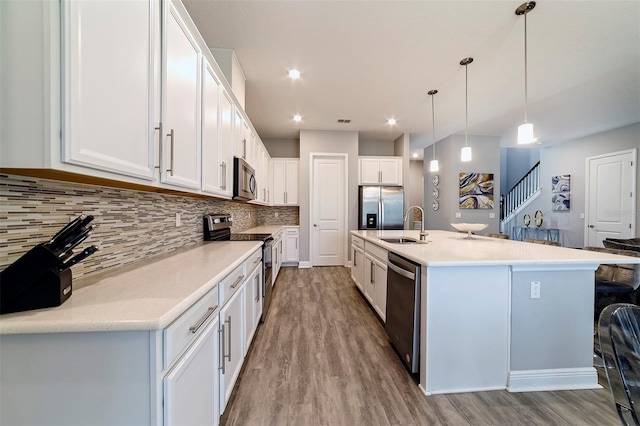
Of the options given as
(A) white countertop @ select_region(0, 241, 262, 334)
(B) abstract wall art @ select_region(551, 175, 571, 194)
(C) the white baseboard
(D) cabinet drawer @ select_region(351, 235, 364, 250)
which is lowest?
(C) the white baseboard

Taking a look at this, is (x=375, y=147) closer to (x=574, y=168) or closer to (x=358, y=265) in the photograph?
(x=358, y=265)

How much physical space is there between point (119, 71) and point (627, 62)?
4901mm

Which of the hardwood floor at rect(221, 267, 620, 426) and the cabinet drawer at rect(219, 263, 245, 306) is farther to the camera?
the hardwood floor at rect(221, 267, 620, 426)

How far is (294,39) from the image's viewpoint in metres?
2.52

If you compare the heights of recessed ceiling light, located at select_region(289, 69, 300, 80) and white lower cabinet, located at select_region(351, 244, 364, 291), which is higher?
recessed ceiling light, located at select_region(289, 69, 300, 80)

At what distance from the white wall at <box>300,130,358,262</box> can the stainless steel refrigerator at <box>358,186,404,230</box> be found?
229mm

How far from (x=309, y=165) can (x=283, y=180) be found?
0.68 metres

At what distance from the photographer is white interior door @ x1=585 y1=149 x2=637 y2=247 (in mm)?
4653

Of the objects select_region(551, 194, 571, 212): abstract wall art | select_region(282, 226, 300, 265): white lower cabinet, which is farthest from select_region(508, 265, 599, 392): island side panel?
select_region(551, 194, 571, 212): abstract wall art

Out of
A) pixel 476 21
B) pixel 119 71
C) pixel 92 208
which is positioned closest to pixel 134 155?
pixel 119 71

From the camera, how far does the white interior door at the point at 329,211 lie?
534cm

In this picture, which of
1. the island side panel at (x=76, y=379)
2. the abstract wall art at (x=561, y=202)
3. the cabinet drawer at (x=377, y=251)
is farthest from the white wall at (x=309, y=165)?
the abstract wall art at (x=561, y=202)

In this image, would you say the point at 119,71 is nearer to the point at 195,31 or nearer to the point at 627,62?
the point at 195,31

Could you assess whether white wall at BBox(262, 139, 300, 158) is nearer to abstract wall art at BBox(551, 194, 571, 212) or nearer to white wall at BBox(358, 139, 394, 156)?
white wall at BBox(358, 139, 394, 156)
